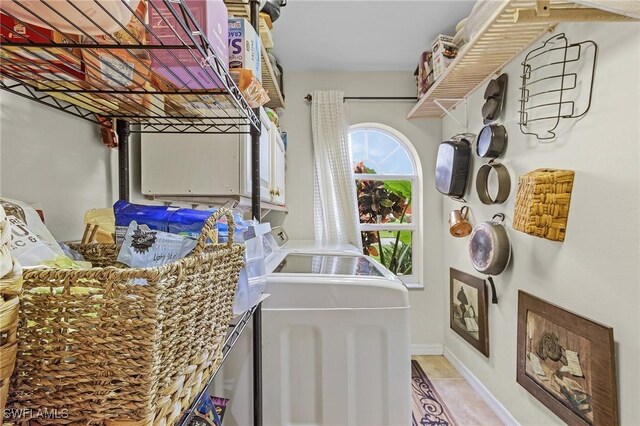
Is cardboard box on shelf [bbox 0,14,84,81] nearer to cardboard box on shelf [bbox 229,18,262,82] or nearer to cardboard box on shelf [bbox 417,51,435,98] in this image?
cardboard box on shelf [bbox 229,18,262,82]

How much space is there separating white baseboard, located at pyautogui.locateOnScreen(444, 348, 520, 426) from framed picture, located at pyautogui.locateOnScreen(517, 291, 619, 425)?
305 mm

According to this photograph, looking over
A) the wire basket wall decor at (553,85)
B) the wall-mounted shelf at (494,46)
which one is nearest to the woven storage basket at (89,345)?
the wall-mounted shelf at (494,46)

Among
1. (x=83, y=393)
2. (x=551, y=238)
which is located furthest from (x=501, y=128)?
(x=83, y=393)

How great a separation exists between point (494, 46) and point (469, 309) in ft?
5.70

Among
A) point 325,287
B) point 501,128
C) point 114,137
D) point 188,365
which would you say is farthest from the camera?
point 501,128

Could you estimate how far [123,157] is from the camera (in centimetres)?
100

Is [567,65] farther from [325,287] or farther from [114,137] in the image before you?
[114,137]

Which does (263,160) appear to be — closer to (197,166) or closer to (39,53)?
(197,166)

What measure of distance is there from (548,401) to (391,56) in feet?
8.21

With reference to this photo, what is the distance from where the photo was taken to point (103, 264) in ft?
2.10

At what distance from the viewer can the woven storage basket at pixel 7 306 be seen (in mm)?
289

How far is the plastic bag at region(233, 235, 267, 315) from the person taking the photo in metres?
0.71

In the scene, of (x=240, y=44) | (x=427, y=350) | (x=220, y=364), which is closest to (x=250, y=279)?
(x=220, y=364)

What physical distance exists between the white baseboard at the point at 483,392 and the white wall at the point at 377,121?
32cm
